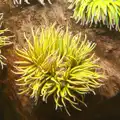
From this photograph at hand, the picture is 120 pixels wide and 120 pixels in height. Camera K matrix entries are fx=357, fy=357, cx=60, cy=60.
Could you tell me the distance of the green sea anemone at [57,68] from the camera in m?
2.52

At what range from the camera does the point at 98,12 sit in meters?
2.80

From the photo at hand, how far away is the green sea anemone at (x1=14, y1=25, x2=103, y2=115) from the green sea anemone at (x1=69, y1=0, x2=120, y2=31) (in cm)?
24

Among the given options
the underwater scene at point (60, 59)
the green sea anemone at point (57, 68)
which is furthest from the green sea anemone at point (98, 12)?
the green sea anemone at point (57, 68)

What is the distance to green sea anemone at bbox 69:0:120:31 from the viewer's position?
2814mm

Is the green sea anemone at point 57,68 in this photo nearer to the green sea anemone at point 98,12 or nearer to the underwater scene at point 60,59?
the underwater scene at point 60,59

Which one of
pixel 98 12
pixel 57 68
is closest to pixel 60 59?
pixel 57 68

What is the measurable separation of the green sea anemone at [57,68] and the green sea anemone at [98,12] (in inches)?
9.3

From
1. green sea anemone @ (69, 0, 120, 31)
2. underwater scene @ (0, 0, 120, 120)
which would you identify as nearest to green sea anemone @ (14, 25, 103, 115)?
underwater scene @ (0, 0, 120, 120)

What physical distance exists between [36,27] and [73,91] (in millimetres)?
597

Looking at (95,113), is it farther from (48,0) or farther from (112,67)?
(48,0)

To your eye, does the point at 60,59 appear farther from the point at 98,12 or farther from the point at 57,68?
the point at 98,12

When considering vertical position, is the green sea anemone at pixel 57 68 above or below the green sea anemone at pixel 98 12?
below

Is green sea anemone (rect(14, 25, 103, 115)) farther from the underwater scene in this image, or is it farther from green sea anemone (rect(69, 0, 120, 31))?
green sea anemone (rect(69, 0, 120, 31))

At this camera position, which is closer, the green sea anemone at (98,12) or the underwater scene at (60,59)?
the underwater scene at (60,59)
